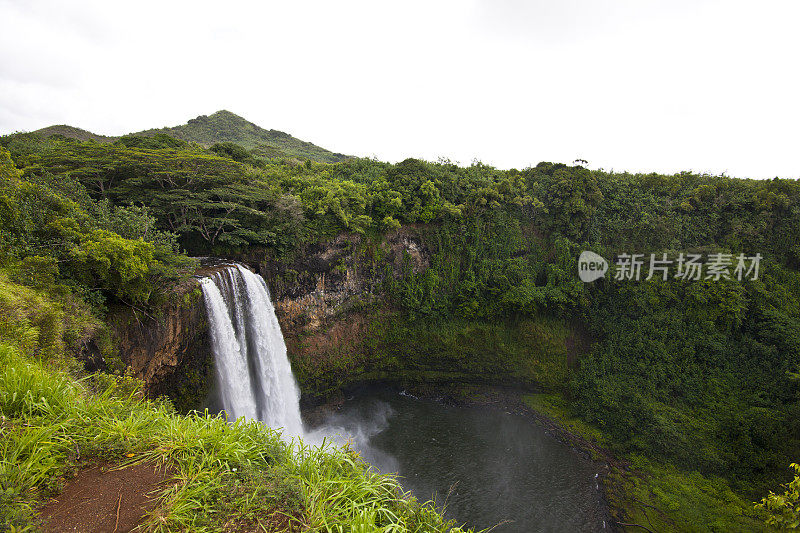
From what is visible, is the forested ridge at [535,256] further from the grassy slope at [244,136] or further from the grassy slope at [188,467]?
the grassy slope at [244,136]

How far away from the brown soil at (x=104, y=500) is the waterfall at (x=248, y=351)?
6609mm

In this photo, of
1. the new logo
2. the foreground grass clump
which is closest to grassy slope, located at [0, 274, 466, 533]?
the foreground grass clump

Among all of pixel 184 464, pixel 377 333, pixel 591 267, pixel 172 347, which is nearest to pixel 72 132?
pixel 172 347

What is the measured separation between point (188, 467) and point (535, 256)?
728 inches

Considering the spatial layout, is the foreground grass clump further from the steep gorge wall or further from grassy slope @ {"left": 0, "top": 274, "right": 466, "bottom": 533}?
the steep gorge wall

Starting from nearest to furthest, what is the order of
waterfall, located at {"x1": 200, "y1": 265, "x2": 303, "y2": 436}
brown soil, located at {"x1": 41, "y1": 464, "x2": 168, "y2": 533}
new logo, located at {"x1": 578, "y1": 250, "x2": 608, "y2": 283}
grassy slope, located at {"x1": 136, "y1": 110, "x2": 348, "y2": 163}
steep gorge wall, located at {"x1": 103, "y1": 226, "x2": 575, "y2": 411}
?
brown soil, located at {"x1": 41, "y1": 464, "x2": 168, "y2": 533} < waterfall, located at {"x1": 200, "y1": 265, "x2": 303, "y2": 436} < steep gorge wall, located at {"x1": 103, "y1": 226, "x2": 575, "y2": 411} < new logo, located at {"x1": 578, "y1": 250, "x2": 608, "y2": 283} < grassy slope, located at {"x1": 136, "y1": 110, "x2": 348, "y2": 163}

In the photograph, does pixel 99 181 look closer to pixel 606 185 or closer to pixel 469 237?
pixel 469 237

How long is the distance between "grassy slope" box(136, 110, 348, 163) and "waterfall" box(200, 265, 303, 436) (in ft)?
84.0

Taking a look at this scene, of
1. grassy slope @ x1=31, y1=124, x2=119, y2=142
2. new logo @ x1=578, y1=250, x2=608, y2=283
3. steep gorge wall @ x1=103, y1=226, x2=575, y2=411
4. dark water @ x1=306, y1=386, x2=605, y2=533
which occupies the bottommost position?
dark water @ x1=306, y1=386, x2=605, y2=533

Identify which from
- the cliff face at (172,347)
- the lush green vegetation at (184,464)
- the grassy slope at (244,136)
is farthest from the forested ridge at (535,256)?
the grassy slope at (244,136)

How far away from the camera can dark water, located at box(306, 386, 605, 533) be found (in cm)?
1073

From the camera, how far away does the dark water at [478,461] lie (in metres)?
10.7

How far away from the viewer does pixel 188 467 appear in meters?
2.68

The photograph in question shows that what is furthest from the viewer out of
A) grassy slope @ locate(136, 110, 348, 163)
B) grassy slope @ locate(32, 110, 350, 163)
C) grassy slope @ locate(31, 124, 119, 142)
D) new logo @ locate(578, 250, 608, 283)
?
grassy slope @ locate(136, 110, 348, 163)
